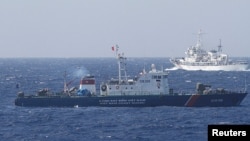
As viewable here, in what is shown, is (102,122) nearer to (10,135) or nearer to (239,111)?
(10,135)

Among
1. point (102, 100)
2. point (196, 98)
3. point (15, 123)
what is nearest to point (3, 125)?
point (15, 123)

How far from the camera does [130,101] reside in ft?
276

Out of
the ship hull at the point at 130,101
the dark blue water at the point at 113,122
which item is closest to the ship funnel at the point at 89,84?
the ship hull at the point at 130,101

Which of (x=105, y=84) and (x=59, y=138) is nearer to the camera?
(x=59, y=138)

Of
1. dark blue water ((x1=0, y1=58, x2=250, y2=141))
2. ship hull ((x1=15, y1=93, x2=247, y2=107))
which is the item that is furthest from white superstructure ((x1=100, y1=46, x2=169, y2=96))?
dark blue water ((x1=0, y1=58, x2=250, y2=141))

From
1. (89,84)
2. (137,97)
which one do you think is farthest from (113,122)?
(89,84)

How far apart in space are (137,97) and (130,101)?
111 cm

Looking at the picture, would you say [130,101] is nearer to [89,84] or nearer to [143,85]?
[143,85]

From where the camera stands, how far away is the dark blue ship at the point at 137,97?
83688mm

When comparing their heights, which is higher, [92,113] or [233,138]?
[233,138]

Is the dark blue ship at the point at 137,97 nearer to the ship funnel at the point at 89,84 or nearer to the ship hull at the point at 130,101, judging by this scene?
the ship hull at the point at 130,101

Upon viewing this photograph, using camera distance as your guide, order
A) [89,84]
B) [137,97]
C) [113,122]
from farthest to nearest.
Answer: [89,84] < [137,97] < [113,122]

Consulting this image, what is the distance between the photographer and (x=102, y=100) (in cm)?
8375

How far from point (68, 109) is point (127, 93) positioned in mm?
8263
